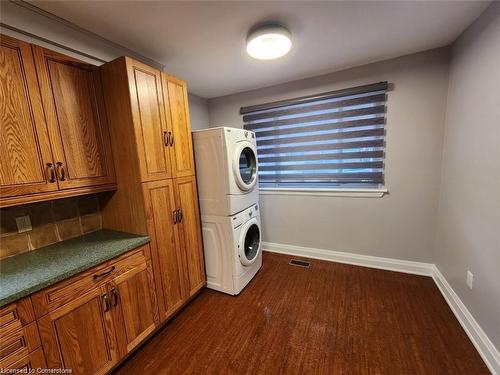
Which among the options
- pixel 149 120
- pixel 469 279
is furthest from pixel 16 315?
pixel 469 279

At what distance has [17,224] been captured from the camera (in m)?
1.35

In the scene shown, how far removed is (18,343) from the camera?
95 cm

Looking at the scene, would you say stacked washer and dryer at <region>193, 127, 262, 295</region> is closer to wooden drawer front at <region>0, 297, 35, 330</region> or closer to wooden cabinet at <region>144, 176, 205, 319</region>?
wooden cabinet at <region>144, 176, 205, 319</region>

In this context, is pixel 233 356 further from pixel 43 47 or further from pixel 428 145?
pixel 428 145

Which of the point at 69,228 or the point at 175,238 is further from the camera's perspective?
the point at 175,238

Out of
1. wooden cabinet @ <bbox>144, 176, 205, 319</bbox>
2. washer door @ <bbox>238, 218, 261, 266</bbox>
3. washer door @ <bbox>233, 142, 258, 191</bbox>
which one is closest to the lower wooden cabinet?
wooden cabinet @ <bbox>144, 176, 205, 319</bbox>

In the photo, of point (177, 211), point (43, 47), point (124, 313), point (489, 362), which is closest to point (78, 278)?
point (124, 313)

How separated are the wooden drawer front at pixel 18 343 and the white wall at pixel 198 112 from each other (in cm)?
241

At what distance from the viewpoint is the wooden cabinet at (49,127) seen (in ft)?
3.66

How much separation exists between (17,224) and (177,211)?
99cm

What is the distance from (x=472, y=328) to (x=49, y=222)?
10.2 ft

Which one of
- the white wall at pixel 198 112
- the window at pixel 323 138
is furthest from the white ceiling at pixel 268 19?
the white wall at pixel 198 112

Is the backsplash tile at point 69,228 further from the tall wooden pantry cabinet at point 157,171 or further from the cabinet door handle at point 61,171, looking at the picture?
the cabinet door handle at point 61,171

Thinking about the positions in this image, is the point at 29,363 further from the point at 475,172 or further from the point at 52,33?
the point at 475,172
